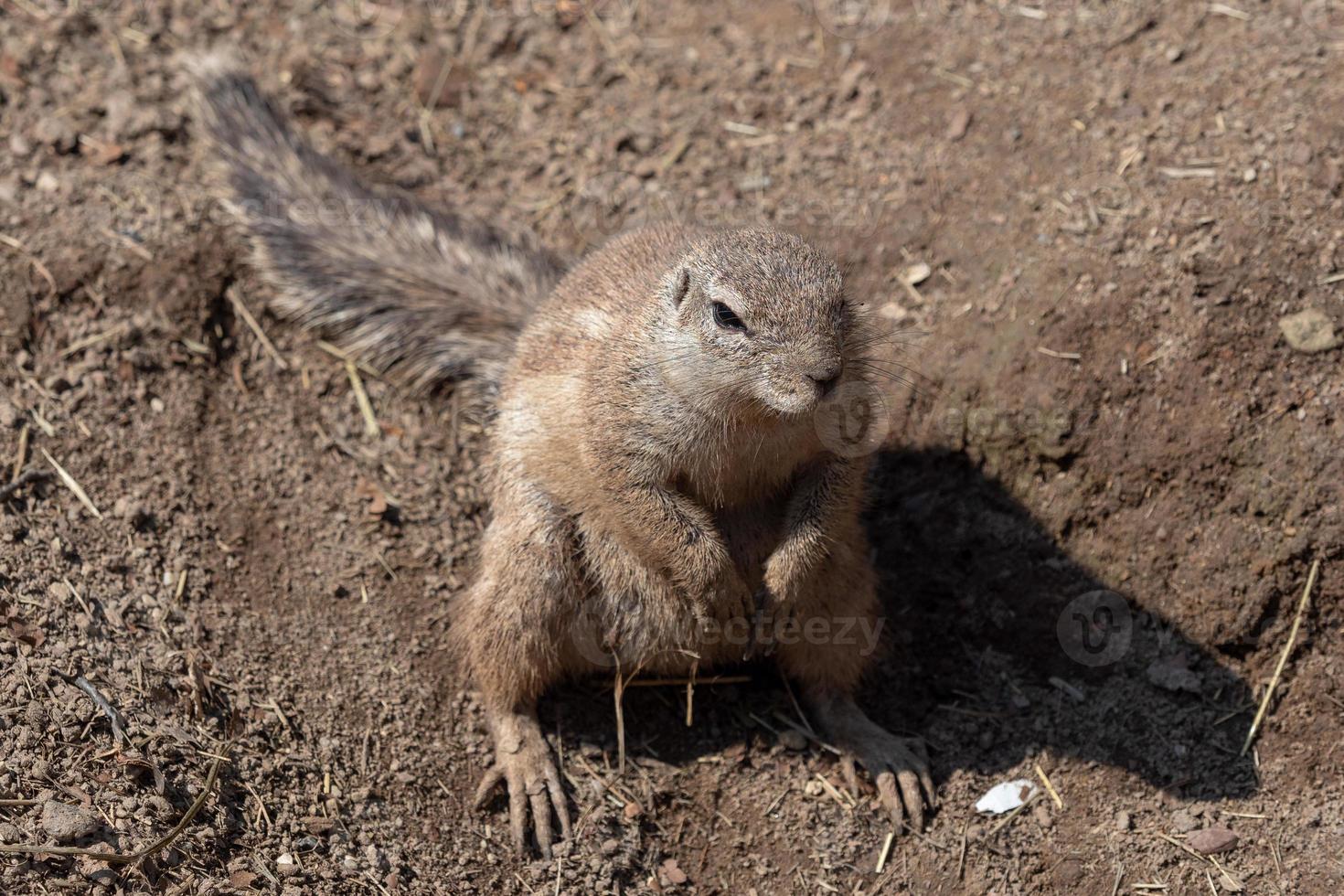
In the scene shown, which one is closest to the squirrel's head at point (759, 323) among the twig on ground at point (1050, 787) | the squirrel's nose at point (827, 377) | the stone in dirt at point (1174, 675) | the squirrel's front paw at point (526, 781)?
the squirrel's nose at point (827, 377)

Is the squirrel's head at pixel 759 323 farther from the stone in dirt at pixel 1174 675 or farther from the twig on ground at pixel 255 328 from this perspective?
the twig on ground at pixel 255 328

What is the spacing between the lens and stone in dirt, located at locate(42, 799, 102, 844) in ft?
13.5

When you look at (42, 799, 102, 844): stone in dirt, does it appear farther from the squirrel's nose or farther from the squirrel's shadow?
the squirrel's nose

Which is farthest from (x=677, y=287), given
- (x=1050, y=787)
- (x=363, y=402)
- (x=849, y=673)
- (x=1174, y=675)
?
(x=1174, y=675)

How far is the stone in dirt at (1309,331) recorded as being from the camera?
5.55 meters

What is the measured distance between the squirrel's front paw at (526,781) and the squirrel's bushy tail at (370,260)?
5.54 ft

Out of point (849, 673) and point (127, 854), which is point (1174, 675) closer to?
point (849, 673)

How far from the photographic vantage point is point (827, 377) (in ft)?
14.1

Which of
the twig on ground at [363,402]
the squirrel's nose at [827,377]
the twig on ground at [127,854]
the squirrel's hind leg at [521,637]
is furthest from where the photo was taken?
the twig on ground at [363,402]

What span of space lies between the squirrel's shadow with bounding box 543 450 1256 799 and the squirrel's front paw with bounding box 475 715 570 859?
228 millimetres

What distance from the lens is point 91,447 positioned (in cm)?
557

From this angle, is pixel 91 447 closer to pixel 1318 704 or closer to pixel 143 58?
pixel 143 58

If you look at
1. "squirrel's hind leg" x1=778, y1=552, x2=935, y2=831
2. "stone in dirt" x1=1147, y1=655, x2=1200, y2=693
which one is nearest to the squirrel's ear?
"squirrel's hind leg" x1=778, y1=552, x2=935, y2=831

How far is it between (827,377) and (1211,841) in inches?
100
